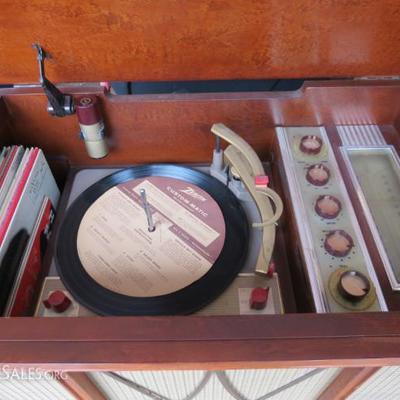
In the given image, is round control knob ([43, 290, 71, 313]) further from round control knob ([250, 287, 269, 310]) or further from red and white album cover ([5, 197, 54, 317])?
round control knob ([250, 287, 269, 310])

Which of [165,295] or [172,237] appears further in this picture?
[172,237]

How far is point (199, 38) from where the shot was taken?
2.86 ft

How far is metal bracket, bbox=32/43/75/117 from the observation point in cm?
87

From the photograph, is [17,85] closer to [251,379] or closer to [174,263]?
[174,263]

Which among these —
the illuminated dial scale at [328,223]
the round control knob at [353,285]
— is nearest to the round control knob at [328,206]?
the illuminated dial scale at [328,223]

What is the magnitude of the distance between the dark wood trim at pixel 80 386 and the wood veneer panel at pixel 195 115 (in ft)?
2.09

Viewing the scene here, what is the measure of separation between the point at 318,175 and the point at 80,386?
0.67 metres

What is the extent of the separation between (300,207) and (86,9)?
2.05ft

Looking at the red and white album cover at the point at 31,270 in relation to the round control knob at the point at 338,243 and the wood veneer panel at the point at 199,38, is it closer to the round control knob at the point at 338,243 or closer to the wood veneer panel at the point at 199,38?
the wood veneer panel at the point at 199,38

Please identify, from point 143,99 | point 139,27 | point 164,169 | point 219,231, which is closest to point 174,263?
point 219,231

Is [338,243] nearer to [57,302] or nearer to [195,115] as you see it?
[195,115]

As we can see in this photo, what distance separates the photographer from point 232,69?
36.9 inches

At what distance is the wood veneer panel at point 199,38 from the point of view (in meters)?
0.80

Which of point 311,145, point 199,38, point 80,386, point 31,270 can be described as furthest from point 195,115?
point 80,386
